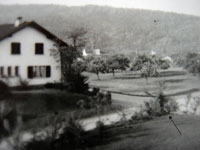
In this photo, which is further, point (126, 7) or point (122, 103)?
point (126, 7)

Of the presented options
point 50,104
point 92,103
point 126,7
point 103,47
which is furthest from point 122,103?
point 126,7

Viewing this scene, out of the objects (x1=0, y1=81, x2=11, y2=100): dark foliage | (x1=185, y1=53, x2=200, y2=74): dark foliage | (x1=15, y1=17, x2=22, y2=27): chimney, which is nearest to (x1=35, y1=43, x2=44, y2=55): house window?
(x1=15, y1=17, x2=22, y2=27): chimney

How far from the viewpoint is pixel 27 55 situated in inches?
68.7

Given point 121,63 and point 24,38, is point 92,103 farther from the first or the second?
point 24,38

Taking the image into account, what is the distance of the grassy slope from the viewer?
2.29m

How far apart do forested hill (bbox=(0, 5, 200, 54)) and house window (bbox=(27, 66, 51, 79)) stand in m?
0.30

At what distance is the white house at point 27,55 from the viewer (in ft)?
5.58

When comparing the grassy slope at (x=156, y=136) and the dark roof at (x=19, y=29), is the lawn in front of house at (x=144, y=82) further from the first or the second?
the dark roof at (x=19, y=29)

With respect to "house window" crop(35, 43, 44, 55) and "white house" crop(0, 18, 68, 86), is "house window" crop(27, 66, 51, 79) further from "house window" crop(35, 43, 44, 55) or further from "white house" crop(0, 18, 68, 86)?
"house window" crop(35, 43, 44, 55)

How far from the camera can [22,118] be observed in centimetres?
179

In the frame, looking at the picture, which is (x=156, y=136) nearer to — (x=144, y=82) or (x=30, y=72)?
(x=144, y=82)

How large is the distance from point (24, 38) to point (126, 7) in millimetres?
1163

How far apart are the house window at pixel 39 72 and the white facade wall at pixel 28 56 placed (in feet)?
0.07

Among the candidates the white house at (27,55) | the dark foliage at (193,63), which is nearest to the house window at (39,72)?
the white house at (27,55)
